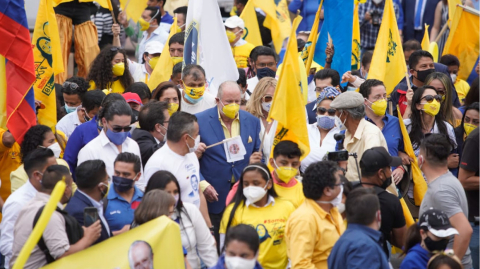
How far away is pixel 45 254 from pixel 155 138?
262 centimetres

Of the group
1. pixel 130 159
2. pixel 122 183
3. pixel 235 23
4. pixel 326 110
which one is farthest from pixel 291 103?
pixel 235 23

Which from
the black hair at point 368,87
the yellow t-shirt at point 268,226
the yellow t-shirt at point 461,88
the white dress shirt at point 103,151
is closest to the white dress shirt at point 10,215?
the white dress shirt at point 103,151

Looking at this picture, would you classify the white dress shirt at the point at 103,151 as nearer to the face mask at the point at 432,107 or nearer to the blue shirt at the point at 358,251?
the blue shirt at the point at 358,251

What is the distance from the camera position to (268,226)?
20.7ft

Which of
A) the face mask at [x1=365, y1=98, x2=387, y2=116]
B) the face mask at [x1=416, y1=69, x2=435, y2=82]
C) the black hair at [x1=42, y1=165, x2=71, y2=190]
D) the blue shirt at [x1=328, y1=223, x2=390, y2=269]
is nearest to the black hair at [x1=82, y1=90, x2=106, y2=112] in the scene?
the black hair at [x1=42, y1=165, x2=71, y2=190]

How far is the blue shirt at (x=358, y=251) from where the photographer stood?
545 cm

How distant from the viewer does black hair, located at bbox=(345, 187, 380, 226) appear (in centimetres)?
566

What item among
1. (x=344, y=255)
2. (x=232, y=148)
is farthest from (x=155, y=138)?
(x=344, y=255)

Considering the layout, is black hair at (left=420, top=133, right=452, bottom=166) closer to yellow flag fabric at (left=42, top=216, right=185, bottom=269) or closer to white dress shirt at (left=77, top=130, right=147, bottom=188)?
yellow flag fabric at (left=42, top=216, right=185, bottom=269)

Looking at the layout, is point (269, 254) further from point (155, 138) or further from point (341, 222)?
point (155, 138)

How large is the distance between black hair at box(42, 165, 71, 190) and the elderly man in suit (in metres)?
2.08

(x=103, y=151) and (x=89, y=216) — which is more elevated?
(x=89, y=216)

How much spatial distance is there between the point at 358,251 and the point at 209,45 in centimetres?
479

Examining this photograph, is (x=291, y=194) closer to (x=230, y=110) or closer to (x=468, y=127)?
(x=230, y=110)
